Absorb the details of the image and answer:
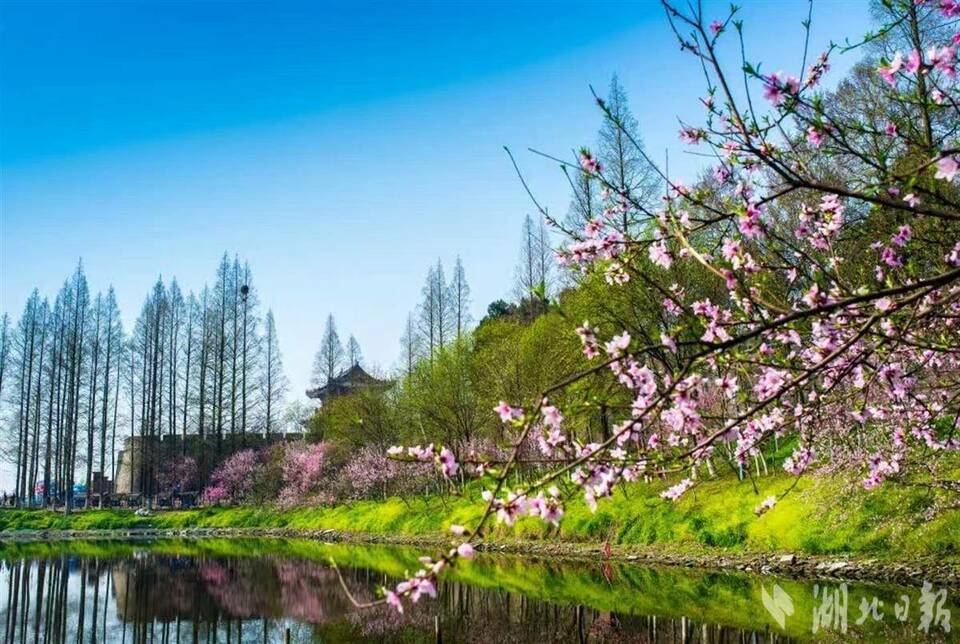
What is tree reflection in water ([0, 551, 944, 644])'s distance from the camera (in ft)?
42.5

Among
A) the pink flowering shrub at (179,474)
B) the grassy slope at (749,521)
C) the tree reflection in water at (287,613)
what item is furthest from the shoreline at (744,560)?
the pink flowering shrub at (179,474)

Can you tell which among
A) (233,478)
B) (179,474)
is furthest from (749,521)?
(179,474)

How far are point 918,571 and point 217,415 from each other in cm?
4728

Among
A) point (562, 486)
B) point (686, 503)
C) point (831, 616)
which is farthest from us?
point (686, 503)

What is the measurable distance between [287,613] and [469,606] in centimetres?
450

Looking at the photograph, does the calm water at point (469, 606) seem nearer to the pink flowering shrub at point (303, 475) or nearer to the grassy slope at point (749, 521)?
the grassy slope at point (749, 521)

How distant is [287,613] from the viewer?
17.1 meters

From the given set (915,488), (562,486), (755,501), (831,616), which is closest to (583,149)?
(562,486)

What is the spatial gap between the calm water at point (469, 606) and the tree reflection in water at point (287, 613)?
0.15 feet

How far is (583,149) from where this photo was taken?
5.00m

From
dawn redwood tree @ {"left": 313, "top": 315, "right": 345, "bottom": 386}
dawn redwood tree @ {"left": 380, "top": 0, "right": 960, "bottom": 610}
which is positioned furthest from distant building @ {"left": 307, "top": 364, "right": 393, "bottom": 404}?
dawn redwood tree @ {"left": 380, "top": 0, "right": 960, "bottom": 610}

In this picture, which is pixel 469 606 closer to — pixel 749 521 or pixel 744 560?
pixel 744 560

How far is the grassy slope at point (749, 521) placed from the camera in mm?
15508

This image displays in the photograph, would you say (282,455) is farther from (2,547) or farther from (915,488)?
(915,488)
